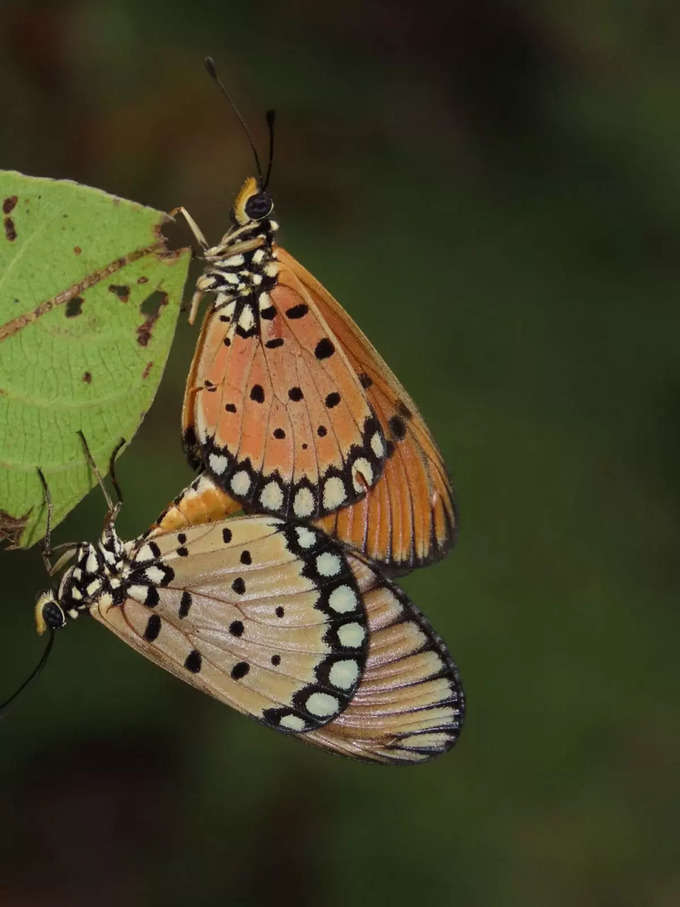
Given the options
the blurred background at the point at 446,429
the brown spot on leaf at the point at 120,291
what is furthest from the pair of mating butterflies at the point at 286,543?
the blurred background at the point at 446,429

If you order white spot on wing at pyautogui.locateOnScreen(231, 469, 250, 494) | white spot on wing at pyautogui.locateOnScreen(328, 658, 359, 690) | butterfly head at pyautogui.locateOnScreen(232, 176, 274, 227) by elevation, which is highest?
butterfly head at pyautogui.locateOnScreen(232, 176, 274, 227)

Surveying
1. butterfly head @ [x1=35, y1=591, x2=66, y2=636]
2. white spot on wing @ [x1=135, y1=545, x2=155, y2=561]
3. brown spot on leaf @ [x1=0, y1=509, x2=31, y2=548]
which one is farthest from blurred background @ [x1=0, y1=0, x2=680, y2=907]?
brown spot on leaf @ [x1=0, y1=509, x2=31, y2=548]

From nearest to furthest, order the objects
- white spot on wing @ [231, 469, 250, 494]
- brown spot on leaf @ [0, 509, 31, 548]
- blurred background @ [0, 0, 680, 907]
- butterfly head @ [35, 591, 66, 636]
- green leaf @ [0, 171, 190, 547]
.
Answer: green leaf @ [0, 171, 190, 547] < brown spot on leaf @ [0, 509, 31, 548] < white spot on wing @ [231, 469, 250, 494] < butterfly head @ [35, 591, 66, 636] < blurred background @ [0, 0, 680, 907]

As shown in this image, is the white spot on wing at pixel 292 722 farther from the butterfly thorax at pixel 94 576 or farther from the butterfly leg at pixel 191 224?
the butterfly leg at pixel 191 224

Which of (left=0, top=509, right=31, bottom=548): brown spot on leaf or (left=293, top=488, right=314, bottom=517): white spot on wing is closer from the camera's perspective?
(left=0, top=509, right=31, bottom=548): brown spot on leaf

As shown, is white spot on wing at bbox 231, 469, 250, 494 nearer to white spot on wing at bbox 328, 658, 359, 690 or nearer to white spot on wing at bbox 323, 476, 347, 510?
white spot on wing at bbox 323, 476, 347, 510
